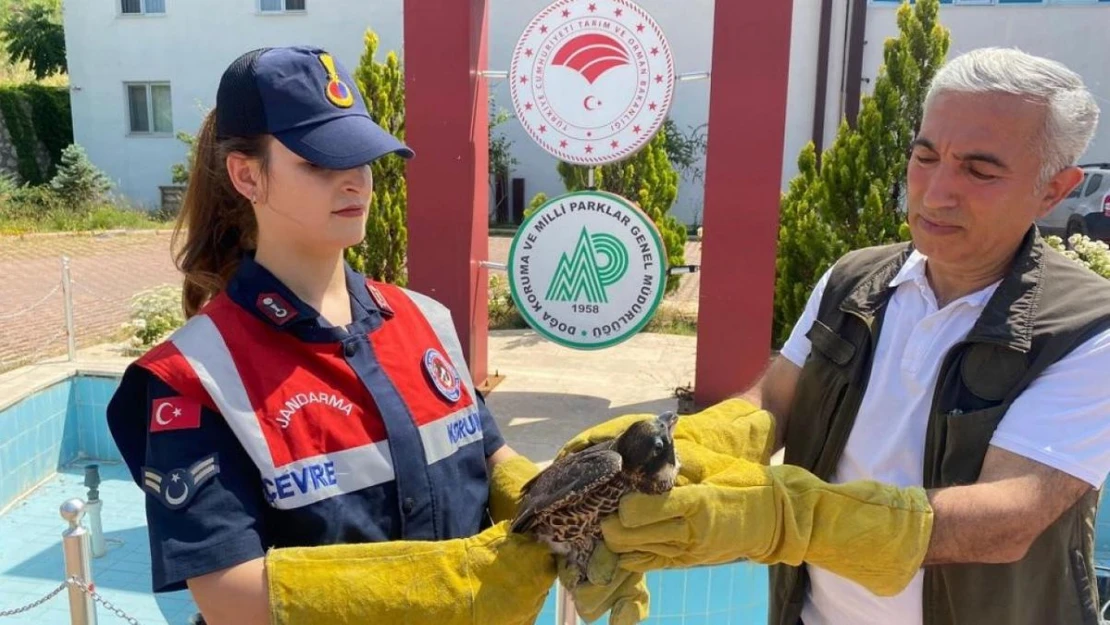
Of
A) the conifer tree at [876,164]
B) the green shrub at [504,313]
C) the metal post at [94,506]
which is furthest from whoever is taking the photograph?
the green shrub at [504,313]

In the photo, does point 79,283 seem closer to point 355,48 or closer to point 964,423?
point 355,48

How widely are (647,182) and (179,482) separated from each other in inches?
303

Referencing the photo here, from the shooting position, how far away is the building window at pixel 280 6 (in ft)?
56.2

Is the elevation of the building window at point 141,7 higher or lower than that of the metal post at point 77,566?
higher

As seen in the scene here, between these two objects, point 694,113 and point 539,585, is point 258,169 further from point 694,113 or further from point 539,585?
point 694,113

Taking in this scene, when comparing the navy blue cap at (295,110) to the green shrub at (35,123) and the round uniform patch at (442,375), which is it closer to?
the round uniform patch at (442,375)

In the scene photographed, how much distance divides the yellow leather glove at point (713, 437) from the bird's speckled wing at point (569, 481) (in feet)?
0.49

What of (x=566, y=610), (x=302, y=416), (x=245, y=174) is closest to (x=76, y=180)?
(x=566, y=610)

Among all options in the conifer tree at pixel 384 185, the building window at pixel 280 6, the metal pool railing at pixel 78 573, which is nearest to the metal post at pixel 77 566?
the metal pool railing at pixel 78 573

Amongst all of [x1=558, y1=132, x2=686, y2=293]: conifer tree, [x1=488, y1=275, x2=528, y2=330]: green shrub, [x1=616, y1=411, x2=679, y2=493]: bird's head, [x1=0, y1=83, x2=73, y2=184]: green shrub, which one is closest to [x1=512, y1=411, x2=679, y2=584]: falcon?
[x1=616, y1=411, x2=679, y2=493]: bird's head

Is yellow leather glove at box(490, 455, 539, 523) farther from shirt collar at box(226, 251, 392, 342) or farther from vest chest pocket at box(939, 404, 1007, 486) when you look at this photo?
vest chest pocket at box(939, 404, 1007, 486)

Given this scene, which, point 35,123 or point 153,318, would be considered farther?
point 35,123

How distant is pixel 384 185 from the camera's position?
7527 millimetres

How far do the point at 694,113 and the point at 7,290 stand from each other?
11631mm
